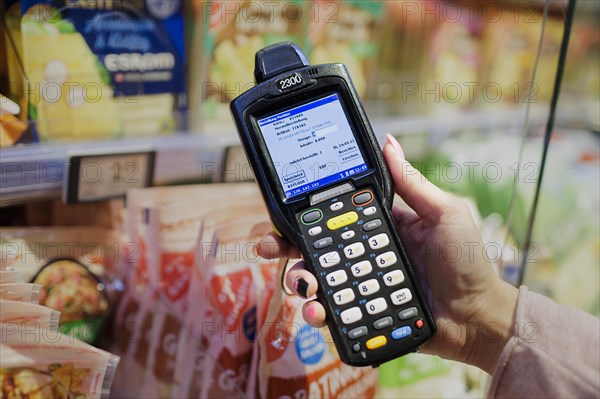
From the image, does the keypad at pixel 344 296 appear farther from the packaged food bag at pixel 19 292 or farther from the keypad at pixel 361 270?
the packaged food bag at pixel 19 292

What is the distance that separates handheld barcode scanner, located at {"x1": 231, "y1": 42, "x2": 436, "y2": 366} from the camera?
75 cm

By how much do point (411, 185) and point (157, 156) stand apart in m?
0.45

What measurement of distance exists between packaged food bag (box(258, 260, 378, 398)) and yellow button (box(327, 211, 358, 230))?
11cm

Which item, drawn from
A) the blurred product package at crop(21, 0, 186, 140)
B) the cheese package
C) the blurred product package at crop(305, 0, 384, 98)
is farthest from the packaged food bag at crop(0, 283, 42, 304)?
the cheese package

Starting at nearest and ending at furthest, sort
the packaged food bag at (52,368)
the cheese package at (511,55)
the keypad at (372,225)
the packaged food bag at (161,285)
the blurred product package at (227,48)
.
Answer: the packaged food bag at (52,368)
the keypad at (372,225)
the packaged food bag at (161,285)
the blurred product package at (227,48)
the cheese package at (511,55)

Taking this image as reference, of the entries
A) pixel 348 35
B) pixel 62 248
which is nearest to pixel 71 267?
pixel 62 248

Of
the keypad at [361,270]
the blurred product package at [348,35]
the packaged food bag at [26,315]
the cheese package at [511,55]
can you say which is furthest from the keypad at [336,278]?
the cheese package at [511,55]

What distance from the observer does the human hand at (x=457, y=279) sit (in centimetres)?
83

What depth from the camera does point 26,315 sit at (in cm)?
73


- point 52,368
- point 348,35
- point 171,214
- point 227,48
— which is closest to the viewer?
point 52,368

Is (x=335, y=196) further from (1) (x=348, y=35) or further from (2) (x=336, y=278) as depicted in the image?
(1) (x=348, y=35)

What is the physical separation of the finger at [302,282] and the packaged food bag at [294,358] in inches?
3.0

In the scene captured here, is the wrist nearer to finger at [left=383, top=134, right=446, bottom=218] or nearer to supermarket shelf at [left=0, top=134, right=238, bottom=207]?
finger at [left=383, top=134, right=446, bottom=218]

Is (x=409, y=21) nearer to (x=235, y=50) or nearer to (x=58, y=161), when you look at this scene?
(x=235, y=50)
